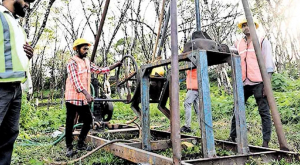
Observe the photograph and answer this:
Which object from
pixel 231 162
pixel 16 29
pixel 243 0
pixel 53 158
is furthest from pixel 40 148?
pixel 243 0

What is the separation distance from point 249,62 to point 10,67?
3.81 metres

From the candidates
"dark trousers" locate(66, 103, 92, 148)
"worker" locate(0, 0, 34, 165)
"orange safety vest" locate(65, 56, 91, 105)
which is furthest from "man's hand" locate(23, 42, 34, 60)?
"dark trousers" locate(66, 103, 92, 148)

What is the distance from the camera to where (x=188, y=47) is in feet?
12.9

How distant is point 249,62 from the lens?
203 inches

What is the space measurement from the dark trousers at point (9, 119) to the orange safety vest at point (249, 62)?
3604 mm

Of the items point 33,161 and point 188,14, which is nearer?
point 33,161

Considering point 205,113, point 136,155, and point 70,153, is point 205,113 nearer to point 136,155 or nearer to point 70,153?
point 136,155

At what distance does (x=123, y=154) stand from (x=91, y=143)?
1686 millimetres

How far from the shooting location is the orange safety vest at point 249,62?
5.01 m

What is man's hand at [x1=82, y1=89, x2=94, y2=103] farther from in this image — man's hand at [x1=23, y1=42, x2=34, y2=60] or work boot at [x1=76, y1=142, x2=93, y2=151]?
man's hand at [x1=23, y1=42, x2=34, y2=60]

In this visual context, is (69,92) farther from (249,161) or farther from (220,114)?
(220,114)

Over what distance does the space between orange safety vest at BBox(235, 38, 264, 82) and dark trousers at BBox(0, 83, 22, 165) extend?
360 cm

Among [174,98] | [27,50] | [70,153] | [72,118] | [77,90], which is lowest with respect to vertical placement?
[70,153]

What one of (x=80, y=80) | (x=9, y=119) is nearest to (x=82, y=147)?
(x=80, y=80)
